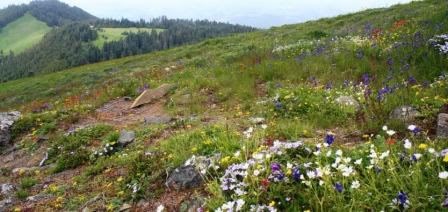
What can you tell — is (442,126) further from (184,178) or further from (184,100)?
(184,100)

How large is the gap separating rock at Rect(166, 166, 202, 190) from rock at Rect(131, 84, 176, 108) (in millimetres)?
8177

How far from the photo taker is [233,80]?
48.5 feet

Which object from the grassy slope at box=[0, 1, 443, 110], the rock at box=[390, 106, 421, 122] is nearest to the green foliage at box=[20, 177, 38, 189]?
the rock at box=[390, 106, 421, 122]

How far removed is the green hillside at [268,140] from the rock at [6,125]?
1.13ft

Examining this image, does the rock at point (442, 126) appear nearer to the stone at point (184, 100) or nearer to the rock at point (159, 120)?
the rock at point (159, 120)

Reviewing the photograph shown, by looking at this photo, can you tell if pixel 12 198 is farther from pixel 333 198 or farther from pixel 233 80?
pixel 233 80

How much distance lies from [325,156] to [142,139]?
5371mm

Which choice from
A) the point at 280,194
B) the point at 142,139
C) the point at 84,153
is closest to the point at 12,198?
the point at 84,153

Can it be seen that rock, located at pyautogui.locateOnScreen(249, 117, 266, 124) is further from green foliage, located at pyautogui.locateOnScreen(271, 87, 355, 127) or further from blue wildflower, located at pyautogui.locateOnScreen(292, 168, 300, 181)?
blue wildflower, located at pyautogui.locateOnScreen(292, 168, 300, 181)

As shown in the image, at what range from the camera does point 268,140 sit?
7.41 metres

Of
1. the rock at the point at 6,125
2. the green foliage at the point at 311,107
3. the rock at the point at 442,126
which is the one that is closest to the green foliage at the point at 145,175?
the green foliage at the point at 311,107

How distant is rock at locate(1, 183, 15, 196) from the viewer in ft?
30.3

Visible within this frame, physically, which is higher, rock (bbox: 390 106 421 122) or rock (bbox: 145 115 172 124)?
rock (bbox: 390 106 421 122)

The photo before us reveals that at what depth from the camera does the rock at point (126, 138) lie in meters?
10.0
